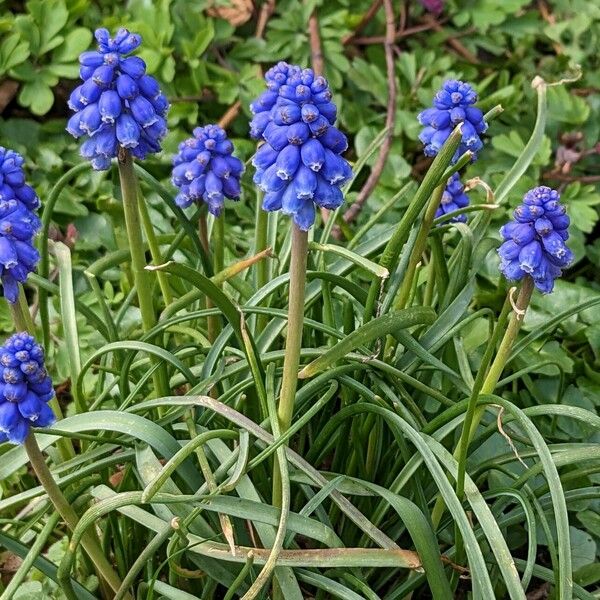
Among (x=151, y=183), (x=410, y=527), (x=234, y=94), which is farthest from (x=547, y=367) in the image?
(x=234, y=94)

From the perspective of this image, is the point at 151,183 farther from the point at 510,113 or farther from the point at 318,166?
the point at 510,113

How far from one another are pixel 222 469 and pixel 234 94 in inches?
111

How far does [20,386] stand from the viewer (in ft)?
5.77

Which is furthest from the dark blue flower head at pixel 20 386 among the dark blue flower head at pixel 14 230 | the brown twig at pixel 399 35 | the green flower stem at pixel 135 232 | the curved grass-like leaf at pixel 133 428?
the brown twig at pixel 399 35

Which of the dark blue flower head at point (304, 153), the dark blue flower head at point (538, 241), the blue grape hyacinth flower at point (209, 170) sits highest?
the dark blue flower head at point (304, 153)

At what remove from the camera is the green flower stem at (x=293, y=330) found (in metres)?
1.79

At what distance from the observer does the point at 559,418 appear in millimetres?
2963

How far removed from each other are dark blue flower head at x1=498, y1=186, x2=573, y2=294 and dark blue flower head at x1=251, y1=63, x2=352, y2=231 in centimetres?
46

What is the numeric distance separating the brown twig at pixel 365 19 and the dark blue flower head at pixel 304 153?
11.0 ft

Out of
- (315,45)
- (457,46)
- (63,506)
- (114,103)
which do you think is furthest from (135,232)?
(457,46)

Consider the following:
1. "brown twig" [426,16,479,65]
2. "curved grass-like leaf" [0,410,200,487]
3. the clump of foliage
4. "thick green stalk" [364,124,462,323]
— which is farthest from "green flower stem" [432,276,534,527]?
"brown twig" [426,16,479,65]

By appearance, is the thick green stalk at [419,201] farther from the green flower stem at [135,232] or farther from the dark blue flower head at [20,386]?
the dark blue flower head at [20,386]

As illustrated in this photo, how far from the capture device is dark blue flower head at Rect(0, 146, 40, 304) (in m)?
1.88

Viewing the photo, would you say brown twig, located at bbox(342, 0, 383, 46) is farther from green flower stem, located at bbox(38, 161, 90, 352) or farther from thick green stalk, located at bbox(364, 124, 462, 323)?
thick green stalk, located at bbox(364, 124, 462, 323)
